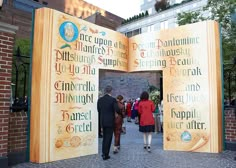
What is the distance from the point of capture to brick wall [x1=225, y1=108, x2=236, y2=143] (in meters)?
7.83

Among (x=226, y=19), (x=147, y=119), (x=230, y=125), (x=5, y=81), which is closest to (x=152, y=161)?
(x=147, y=119)

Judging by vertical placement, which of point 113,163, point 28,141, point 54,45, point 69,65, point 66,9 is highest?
point 66,9

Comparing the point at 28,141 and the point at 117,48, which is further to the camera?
the point at 117,48

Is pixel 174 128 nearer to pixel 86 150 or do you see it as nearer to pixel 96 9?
pixel 86 150

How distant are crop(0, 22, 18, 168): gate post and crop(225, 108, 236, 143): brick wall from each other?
5622 millimetres

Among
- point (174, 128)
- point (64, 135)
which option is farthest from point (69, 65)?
point (174, 128)

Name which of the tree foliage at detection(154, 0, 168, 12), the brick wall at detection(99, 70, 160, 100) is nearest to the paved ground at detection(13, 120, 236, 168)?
the brick wall at detection(99, 70, 160, 100)

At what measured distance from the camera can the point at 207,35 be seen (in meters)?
7.78

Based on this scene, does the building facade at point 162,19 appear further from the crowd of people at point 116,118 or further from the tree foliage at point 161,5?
the crowd of people at point 116,118

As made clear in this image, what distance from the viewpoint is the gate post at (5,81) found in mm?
5922

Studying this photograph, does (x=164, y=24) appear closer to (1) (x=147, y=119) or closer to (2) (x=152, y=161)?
(1) (x=147, y=119)

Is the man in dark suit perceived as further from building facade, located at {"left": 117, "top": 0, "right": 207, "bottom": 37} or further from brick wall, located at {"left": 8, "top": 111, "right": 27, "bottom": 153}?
building facade, located at {"left": 117, "top": 0, "right": 207, "bottom": 37}

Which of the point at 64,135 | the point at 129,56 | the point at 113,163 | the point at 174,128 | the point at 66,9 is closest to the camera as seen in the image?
the point at 113,163

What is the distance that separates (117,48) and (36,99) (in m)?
2.92
